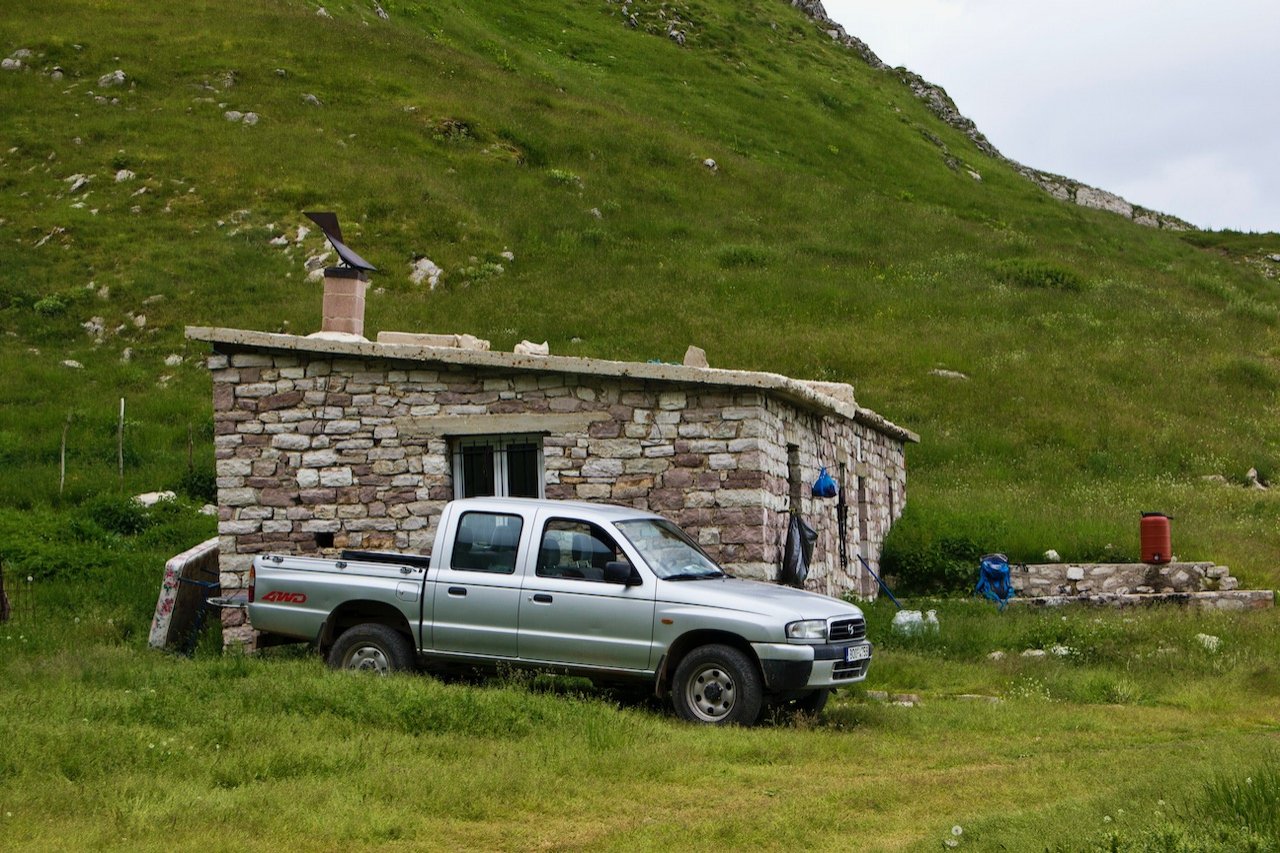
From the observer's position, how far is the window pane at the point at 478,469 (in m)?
14.2

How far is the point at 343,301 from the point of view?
614 inches

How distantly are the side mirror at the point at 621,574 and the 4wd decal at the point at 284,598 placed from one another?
293 centimetres

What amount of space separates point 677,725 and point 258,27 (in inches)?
1585

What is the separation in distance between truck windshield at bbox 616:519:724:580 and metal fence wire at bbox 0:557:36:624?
23.3 feet

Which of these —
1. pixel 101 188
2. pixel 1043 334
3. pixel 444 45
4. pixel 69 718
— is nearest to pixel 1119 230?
pixel 1043 334

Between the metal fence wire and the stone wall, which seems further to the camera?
the stone wall

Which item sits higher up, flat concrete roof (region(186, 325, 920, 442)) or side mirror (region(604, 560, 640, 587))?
flat concrete roof (region(186, 325, 920, 442))

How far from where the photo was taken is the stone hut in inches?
535

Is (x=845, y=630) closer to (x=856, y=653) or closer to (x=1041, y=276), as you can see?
(x=856, y=653)

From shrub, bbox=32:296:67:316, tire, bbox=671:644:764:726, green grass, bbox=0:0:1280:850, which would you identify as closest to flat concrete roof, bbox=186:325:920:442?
green grass, bbox=0:0:1280:850

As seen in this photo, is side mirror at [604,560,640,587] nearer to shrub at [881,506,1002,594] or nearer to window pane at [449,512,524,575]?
window pane at [449,512,524,575]

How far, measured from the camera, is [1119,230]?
52.8 meters

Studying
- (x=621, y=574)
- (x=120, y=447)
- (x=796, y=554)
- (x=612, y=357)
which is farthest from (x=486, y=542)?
(x=612, y=357)

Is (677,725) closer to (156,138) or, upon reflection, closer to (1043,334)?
(1043,334)
